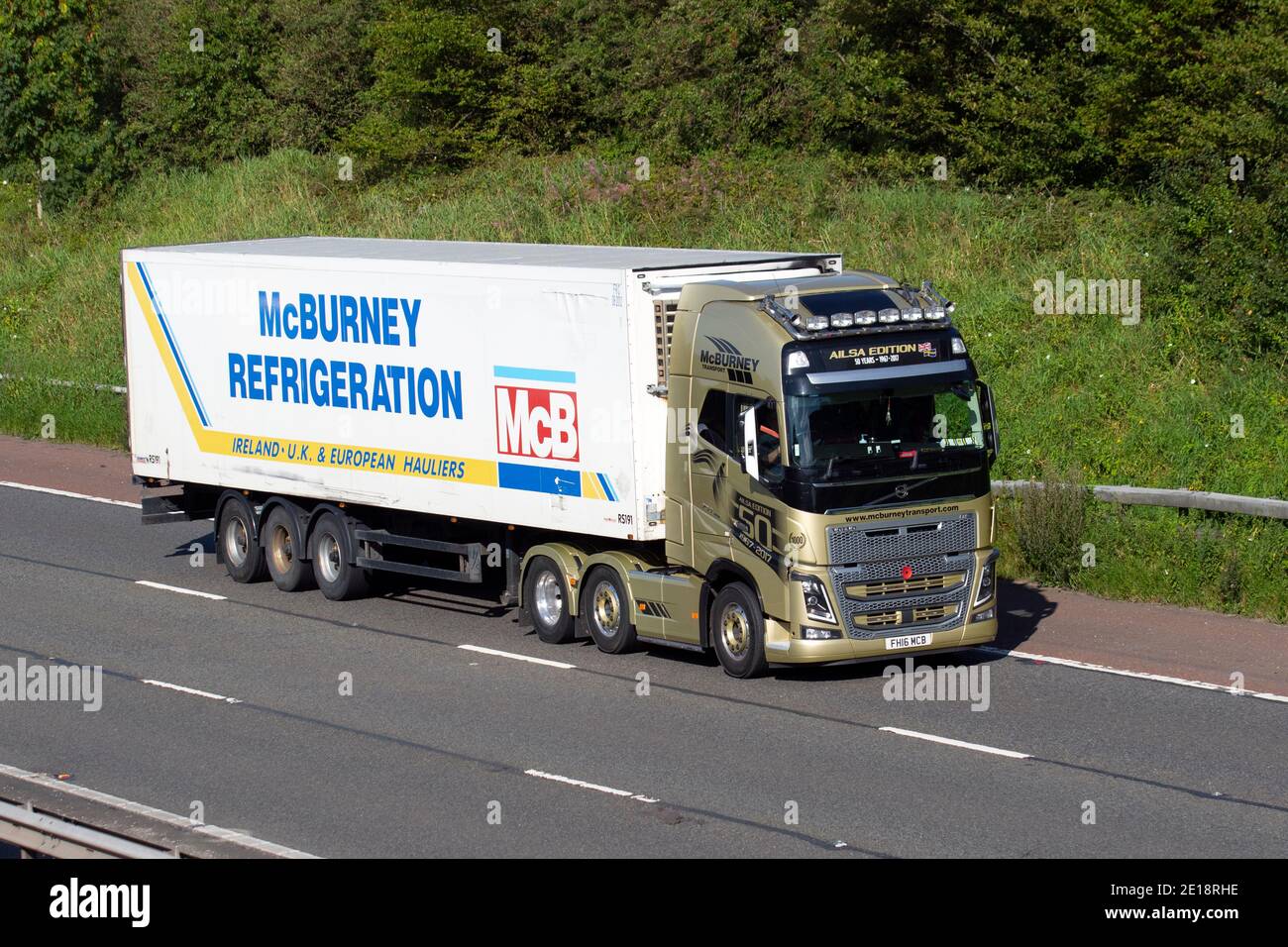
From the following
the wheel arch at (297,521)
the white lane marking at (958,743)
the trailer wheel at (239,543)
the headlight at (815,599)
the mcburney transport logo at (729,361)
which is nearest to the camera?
the white lane marking at (958,743)

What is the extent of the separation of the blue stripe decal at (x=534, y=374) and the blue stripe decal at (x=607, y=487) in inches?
35.0

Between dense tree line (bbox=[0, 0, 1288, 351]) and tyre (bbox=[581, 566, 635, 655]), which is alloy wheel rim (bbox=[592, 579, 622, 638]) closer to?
tyre (bbox=[581, 566, 635, 655])

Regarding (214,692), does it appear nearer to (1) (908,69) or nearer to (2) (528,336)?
(2) (528,336)

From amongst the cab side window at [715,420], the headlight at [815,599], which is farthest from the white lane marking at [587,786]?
the cab side window at [715,420]

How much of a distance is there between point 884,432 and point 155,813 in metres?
6.49

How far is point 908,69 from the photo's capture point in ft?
95.3

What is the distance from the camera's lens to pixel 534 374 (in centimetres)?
1608

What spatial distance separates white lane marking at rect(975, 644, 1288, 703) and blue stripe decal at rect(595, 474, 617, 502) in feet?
11.0

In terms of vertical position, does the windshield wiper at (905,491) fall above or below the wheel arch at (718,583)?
above

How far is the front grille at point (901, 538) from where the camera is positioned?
14273 mm

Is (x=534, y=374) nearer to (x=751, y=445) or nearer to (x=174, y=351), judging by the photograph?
(x=751, y=445)

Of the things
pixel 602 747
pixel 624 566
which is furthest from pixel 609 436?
pixel 602 747

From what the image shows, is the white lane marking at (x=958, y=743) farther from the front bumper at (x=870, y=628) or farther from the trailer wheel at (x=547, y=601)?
the trailer wheel at (x=547, y=601)

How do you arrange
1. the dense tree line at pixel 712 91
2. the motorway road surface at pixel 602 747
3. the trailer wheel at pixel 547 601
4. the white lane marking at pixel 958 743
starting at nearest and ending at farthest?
the motorway road surface at pixel 602 747, the white lane marking at pixel 958 743, the trailer wheel at pixel 547 601, the dense tree line at pixel 712 91
